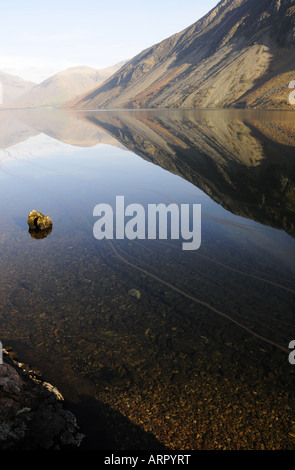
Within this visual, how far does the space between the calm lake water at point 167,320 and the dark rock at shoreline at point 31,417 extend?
1.32 ft

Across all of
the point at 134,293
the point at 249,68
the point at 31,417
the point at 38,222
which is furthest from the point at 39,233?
the point at 249,68

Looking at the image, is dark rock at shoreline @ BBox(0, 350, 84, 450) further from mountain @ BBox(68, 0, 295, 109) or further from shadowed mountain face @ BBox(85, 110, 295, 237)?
mountain @ BBox(68, 0, 295, 109)

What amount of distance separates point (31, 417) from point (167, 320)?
4.81 metres

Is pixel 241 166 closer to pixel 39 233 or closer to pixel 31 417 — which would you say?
pixel 39 233

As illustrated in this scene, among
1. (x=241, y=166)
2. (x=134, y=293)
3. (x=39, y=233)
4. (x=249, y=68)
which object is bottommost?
(x=134, y=293)

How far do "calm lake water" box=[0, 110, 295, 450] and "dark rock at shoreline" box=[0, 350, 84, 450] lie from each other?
0.40 meters

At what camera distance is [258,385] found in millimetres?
6863

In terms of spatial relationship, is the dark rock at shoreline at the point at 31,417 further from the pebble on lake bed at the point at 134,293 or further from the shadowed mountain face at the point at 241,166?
the shadowed mountain face at the point at 241,166

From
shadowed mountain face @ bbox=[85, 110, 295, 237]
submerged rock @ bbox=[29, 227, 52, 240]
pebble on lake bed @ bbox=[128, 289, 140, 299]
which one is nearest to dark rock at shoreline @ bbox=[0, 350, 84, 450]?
pebble on lake bed @ bbox=[128, 289, 140, 299]

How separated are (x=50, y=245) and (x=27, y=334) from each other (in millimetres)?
7009

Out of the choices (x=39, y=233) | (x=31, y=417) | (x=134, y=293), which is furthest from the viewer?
(x=39, y=233)

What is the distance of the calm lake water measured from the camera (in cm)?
609

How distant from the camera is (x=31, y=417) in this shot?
215 inches
